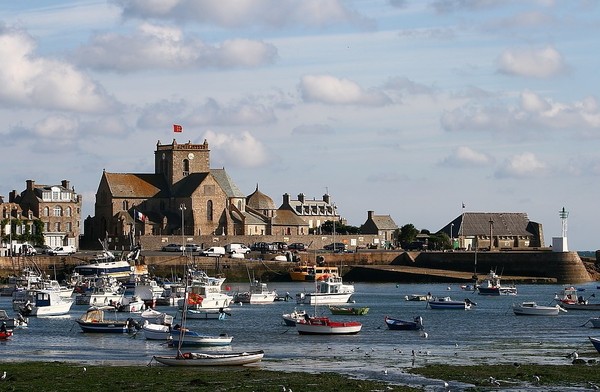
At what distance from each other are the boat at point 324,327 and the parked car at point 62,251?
6756 centimetres

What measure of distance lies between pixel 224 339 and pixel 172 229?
96496 millimetres

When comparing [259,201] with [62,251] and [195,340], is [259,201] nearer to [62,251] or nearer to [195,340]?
[62,251]

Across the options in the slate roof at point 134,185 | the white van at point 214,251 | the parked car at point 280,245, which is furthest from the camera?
the slate roof at point 134,185

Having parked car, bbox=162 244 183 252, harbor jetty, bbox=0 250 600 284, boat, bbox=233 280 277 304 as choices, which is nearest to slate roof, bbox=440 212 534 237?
harbor jetty, bbox=0 250 600 284

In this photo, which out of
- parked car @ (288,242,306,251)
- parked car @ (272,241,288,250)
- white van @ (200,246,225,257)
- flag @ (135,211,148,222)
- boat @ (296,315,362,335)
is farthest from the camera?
parked car @ (288,242,306,251)

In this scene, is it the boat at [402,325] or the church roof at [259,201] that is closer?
the boat at [402,325]

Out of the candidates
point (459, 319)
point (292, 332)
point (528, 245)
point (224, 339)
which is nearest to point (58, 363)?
point (224, 339)

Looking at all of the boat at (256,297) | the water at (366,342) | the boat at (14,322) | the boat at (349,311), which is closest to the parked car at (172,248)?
the boat at (256,297)

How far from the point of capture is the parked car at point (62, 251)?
130450 mm

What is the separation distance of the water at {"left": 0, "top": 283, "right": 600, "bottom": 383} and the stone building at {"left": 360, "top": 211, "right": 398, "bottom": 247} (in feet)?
283

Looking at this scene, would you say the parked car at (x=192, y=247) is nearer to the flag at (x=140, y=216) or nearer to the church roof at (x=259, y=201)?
the flag at (x=140, y=216)

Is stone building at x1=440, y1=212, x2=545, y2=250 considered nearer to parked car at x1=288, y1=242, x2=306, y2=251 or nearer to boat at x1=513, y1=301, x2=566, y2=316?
parked car at x1=288, y1=242, x2=306, y2=251

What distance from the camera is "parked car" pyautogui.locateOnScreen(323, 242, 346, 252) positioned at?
149900mm

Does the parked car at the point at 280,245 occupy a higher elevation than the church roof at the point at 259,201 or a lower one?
lower
